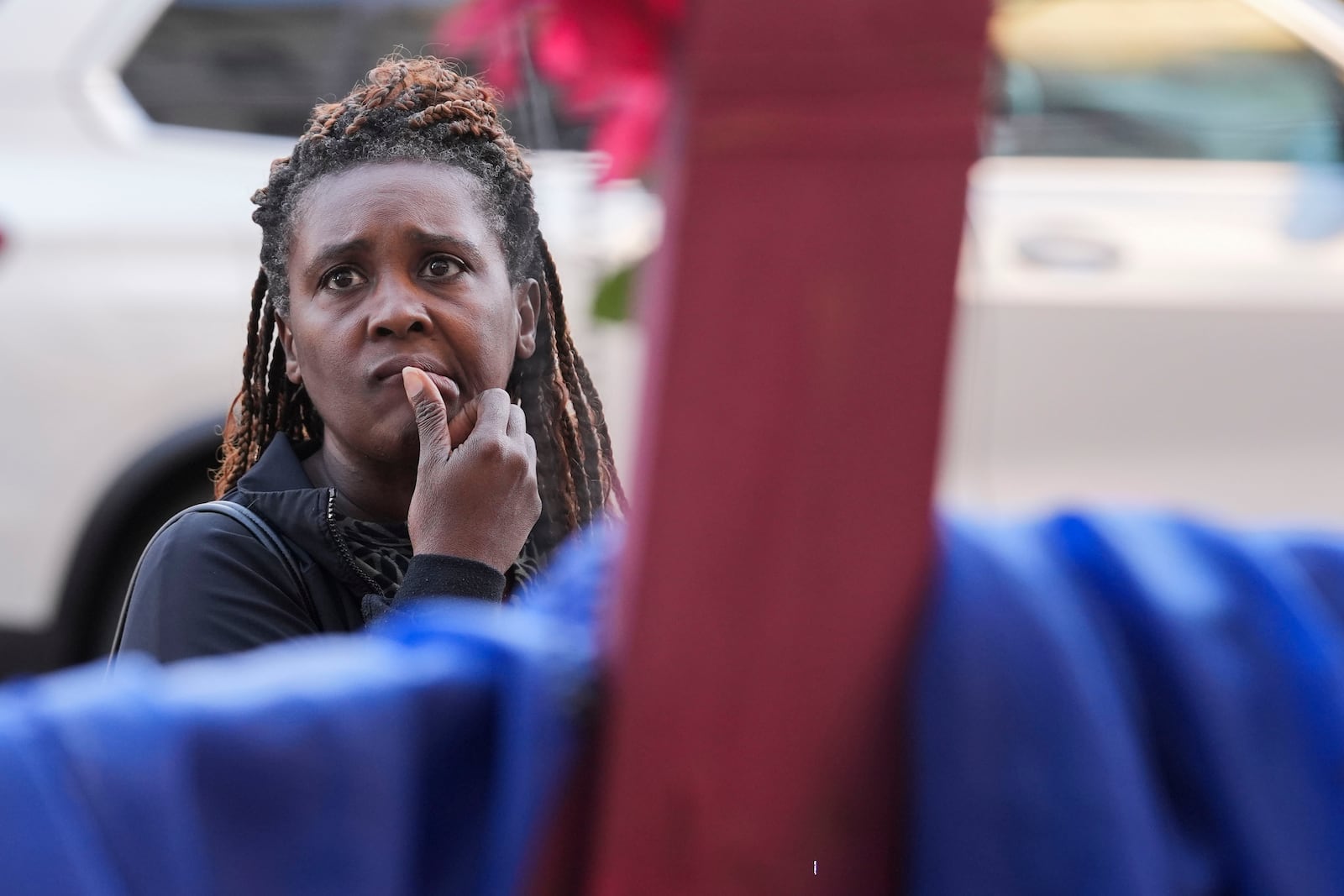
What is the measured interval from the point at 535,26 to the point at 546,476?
0.37 meters

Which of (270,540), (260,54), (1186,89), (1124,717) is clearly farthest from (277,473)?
(1186,89)

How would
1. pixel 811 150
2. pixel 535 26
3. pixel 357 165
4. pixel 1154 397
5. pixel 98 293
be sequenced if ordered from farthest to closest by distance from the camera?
pixel 1154 397 < pixel 98 293 < pixel 357 165 < pixel 535 26 < pixel 811 150

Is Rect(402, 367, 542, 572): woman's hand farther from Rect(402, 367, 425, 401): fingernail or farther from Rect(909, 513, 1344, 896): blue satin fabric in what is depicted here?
Rect(909, 513, 1344, 896): blue satin fabric

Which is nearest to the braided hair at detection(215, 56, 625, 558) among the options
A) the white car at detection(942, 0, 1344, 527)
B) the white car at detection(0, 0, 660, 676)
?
the white car at detection(0, 0, 660, 676)

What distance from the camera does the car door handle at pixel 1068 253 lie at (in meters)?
2.69

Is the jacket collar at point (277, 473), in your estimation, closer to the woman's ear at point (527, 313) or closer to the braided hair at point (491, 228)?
the braided hair at point (491, 228)

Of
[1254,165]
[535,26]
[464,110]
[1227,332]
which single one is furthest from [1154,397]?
[535,26]

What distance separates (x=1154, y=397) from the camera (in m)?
2.70

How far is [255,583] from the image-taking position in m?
0.94

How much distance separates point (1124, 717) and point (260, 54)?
208 centimetres

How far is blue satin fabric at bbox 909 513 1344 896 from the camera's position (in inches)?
25.5

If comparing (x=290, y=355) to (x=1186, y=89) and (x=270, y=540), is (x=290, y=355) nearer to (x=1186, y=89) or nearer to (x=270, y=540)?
(x=270, y=540)

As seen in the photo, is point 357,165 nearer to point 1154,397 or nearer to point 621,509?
point 621,509

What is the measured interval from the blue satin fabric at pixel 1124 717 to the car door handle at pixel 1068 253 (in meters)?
2.02
